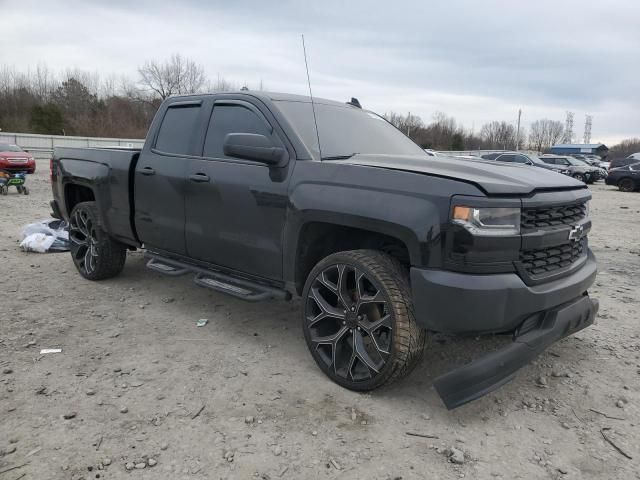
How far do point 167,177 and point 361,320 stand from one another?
2.28 meters

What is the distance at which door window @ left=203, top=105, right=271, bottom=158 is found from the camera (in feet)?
12.8

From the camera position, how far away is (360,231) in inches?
134

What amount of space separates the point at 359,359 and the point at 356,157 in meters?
1.44

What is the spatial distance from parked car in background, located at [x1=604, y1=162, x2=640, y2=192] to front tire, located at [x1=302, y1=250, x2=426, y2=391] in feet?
74.9

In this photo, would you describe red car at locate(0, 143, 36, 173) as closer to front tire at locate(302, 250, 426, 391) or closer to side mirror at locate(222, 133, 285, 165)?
side mirror at locate(222, 133, 285, 165)

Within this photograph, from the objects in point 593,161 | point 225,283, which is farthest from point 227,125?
point 593,161

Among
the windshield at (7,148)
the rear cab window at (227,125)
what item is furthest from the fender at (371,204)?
the windshield at (7,148)

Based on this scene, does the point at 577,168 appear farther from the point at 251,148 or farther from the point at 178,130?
the point at 251,148

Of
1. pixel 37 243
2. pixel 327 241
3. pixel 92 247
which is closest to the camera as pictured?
pixel 327 241

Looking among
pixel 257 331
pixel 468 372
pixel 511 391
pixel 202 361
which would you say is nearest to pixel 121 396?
pixel 202 361

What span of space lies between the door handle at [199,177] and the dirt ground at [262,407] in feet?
4.15

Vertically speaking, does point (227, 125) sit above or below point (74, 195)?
above

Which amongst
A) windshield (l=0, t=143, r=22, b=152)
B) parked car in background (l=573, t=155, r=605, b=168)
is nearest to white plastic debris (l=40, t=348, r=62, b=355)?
windshield (l=0, t=143, r=22, b=152)

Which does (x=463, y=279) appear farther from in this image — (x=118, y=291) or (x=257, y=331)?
(x=118, y=291)
